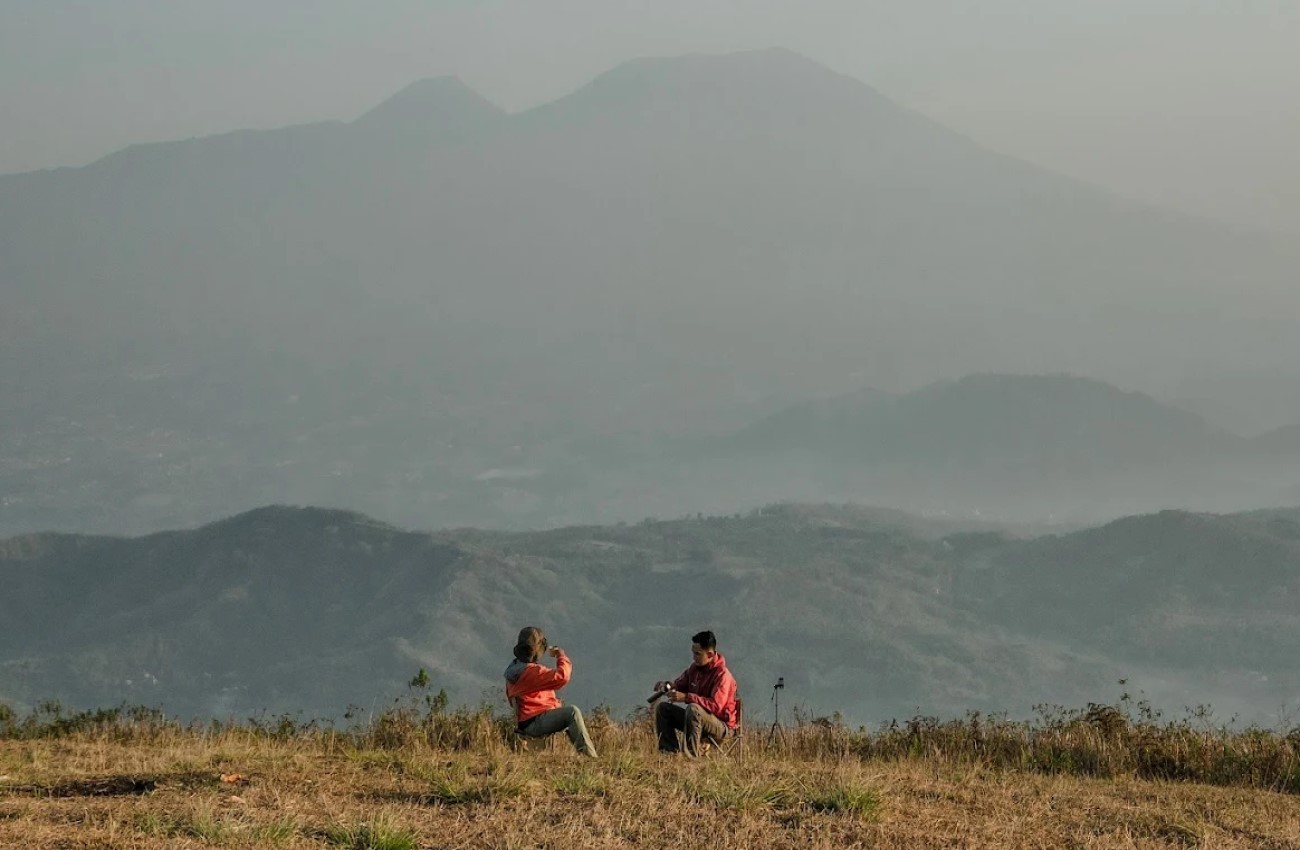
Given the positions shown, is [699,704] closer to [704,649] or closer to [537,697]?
[704,649]

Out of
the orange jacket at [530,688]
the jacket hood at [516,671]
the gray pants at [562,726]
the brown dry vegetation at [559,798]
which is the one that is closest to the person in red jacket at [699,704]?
the brown dry vegetation at [559,798]

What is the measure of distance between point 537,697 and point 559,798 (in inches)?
117

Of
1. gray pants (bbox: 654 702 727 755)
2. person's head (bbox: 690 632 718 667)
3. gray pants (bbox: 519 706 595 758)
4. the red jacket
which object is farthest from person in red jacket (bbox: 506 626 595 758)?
person's head (bbox: 690 632 718 667)

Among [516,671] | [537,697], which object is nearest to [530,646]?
[516,671]

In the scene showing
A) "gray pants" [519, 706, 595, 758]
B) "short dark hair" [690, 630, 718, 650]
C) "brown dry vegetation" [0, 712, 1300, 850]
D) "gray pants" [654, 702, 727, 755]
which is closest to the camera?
"brown dry vegetation" [0, 712, 1300, 850]

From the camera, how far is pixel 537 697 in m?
14.4

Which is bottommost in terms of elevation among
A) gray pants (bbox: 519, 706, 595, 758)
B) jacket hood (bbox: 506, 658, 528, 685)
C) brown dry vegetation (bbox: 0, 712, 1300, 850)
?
brown dry vegetation (bbox: 0, 712, 1300, 850)

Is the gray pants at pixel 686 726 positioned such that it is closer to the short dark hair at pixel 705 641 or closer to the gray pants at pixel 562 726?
the short dark hair at pixel 705 641

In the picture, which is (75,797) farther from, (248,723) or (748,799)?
→ (248,723)

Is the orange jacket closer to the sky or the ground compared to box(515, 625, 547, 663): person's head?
closer to the ground

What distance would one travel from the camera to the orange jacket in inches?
560

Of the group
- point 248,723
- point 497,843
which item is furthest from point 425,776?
point 248,723

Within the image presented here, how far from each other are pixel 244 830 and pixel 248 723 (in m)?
8.09

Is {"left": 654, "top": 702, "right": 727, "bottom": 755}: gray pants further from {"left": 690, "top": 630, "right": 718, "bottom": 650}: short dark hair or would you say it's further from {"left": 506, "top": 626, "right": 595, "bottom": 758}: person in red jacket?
{"left": 506, "top": 626, "right": 595, "bottom": 758}: person in red jacket
